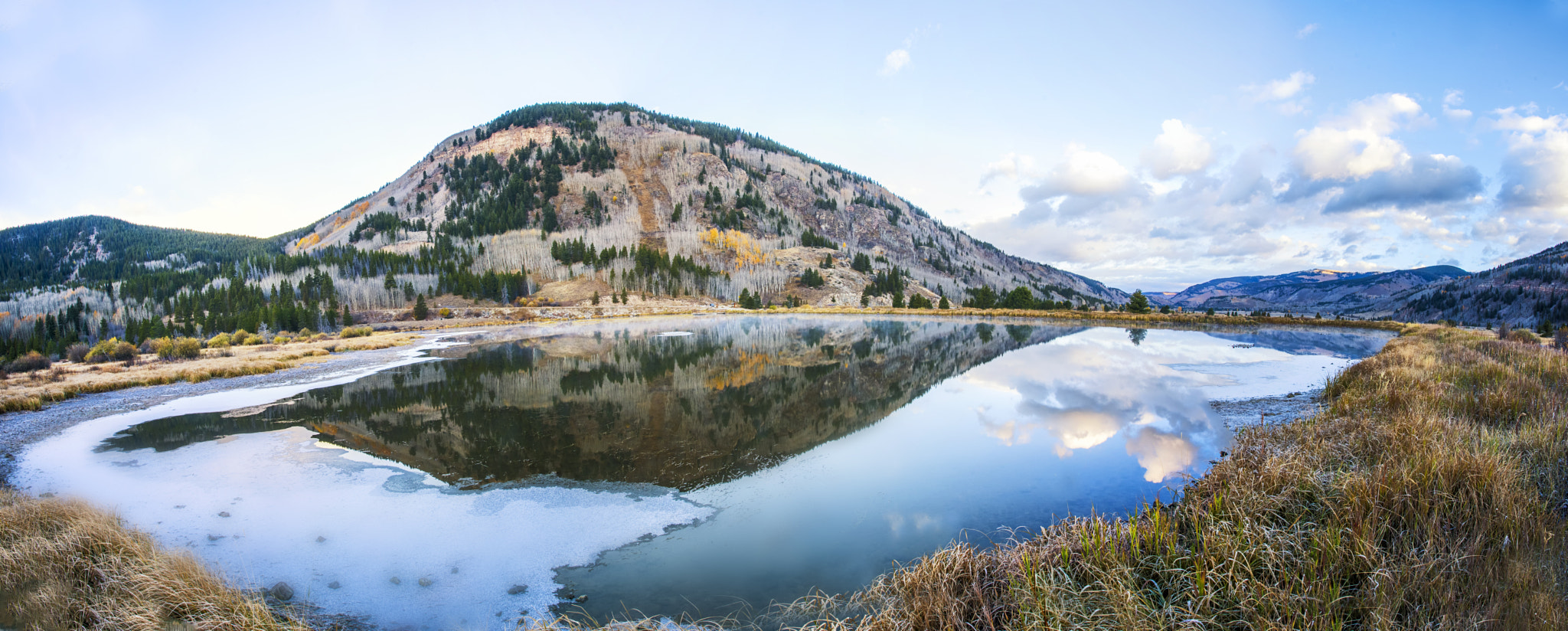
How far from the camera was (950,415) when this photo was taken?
13.7m

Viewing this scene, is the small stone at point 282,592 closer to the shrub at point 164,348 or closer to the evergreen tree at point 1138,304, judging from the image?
the shrub at point 164,348

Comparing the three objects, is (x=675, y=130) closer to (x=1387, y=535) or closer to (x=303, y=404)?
(x=303, y=404)

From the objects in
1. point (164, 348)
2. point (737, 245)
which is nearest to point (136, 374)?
point (164, 348)

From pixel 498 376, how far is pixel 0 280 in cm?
20321

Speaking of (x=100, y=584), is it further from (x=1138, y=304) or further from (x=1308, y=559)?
(x=1138, y=304)

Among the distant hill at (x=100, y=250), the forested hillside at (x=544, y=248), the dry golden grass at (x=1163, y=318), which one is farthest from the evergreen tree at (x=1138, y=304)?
the distant hill at (x=100, y=250)

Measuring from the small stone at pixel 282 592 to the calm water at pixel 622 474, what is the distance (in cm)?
10

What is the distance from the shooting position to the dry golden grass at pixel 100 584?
4.15 metres

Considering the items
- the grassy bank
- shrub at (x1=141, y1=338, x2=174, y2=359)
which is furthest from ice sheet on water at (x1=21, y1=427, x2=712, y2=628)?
shrub at (x1=141, y1=338, x2=174, y2=359)

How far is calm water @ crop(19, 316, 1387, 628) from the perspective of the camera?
578cm

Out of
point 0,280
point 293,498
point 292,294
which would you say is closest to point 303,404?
point 293,498

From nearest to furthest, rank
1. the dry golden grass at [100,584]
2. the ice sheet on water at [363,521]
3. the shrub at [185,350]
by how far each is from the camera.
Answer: the dry golden grass at [100,584]
the ice sheet on water at [363,521]
the shrub at [185,350]

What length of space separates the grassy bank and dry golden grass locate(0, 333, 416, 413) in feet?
77.7

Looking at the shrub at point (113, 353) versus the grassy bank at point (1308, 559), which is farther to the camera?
the shrub at point (113, 353)
